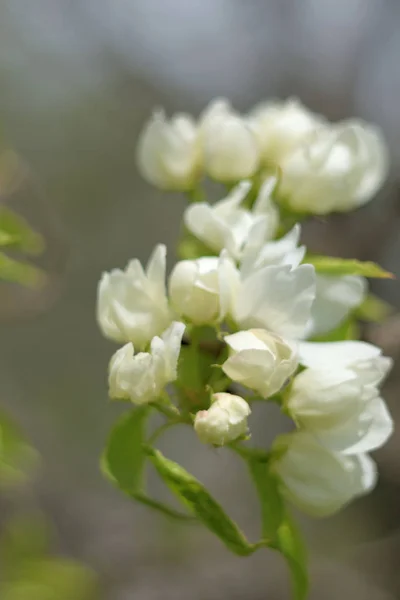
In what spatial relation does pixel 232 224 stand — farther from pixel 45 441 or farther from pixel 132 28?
pixel 132 28

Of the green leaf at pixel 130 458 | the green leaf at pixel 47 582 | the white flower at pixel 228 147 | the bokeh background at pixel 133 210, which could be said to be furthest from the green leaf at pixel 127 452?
the bokeh background at pixel 133 210

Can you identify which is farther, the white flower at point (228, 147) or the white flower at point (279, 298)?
the white flower at point (228, 147)

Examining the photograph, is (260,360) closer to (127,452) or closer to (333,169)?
(127,452)

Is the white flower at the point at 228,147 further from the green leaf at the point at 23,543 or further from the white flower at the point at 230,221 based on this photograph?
the green leaf at the point at 23,543

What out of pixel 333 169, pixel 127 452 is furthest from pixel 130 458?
pixel 333 169

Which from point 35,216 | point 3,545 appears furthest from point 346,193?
point 3,545

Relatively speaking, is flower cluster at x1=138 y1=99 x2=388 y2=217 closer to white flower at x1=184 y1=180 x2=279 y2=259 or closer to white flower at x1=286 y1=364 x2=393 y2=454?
white flower at x1=184 y1=180 x2=279 y2=259
